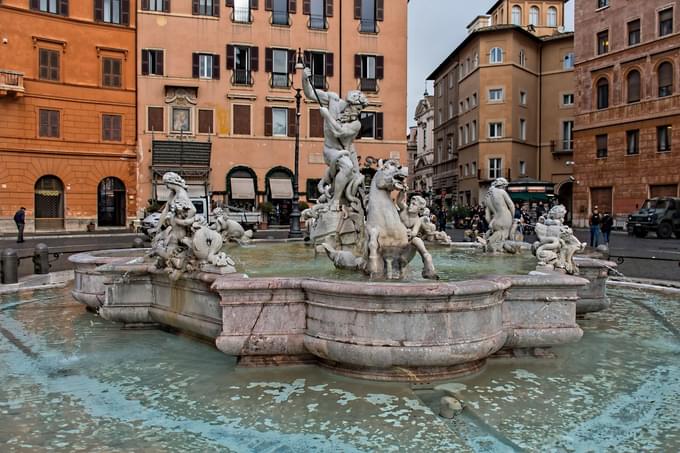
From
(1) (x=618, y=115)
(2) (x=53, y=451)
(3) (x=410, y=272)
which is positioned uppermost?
(1) (x=618, y=115)

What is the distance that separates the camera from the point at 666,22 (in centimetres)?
3253

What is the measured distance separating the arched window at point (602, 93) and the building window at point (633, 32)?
2606 millimetres

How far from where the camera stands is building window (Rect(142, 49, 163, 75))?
34812mm

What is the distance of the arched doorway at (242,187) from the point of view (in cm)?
3538

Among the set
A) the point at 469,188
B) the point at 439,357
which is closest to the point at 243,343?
the point at 439,357

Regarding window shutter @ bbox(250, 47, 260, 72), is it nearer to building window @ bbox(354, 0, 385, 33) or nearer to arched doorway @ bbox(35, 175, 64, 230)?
building window @ bbox(354, 0, 385, 33)

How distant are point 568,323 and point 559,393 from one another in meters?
0.93

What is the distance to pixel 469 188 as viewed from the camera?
49.7 meters

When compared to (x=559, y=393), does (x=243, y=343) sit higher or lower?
higher

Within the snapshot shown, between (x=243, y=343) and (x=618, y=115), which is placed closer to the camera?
(x=243, y=343)

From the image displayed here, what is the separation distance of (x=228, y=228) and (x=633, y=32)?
32.7 meters

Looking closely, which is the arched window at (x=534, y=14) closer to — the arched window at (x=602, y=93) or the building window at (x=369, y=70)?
the arched window at (x=602, y=93)

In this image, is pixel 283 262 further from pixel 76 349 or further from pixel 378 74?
pixel 378 74

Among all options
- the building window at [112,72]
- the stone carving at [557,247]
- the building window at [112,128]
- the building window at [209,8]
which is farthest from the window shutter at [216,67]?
the stone carving at [557,247]
